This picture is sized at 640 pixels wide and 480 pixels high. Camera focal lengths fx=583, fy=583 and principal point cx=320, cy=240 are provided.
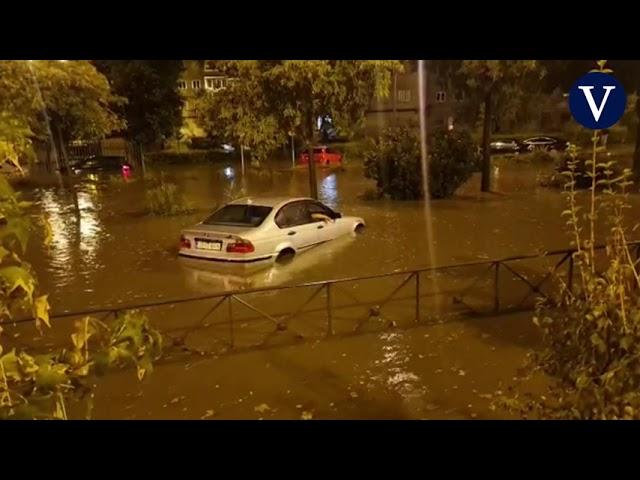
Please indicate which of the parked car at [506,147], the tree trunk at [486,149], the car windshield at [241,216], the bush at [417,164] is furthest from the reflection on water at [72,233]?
the parked car at [506,147]

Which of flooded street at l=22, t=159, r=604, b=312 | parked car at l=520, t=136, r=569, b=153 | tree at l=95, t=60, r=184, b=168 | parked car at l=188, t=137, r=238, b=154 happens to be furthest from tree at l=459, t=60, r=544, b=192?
parked car at l=188, t=137, r=238, b=154

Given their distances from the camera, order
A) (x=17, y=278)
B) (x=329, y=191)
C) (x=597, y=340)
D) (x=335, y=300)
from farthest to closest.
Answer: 1. (x=329, y=191)
2. (x=335, y=300)
3. (x=597, y=340)
4. (x=17, y=278)

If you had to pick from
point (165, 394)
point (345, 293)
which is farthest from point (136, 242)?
point (165, 394)

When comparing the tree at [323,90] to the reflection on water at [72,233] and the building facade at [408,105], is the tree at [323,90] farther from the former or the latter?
the building facade at [408,105]

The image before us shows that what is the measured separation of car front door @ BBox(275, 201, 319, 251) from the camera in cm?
1091

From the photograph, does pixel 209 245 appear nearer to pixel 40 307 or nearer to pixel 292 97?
pixel 292 97

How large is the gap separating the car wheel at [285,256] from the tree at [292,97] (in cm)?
461

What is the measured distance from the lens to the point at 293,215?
11.2 m

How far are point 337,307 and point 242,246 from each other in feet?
8.18

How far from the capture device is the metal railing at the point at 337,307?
24.0 feet

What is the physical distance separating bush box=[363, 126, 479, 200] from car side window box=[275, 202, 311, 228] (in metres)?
7.68

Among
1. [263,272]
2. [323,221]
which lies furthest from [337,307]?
[323,221]
